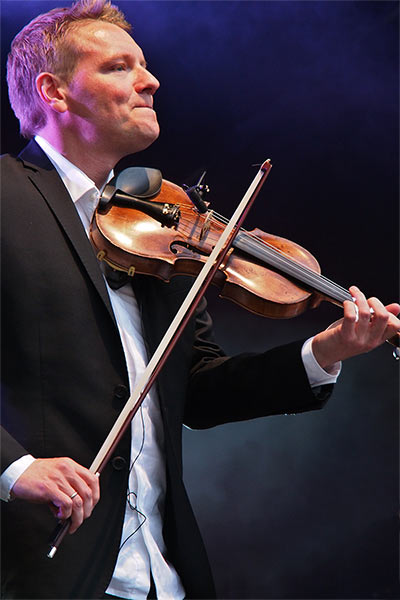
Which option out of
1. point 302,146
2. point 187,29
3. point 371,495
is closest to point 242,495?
point 371,495

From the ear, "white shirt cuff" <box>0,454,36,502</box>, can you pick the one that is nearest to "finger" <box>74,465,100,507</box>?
"white shirt cuff" <box>0,454,36,502</box>

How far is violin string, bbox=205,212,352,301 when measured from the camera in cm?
181

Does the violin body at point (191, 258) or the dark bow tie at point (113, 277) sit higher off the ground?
the violin body at point (191, 258)

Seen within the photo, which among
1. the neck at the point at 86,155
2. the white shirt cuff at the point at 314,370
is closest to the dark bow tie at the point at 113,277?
the neck at the point at 86,155

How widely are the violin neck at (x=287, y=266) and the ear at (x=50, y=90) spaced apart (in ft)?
2.01

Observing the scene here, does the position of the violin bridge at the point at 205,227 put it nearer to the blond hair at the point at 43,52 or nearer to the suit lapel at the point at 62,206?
the suit lapel at the point at 62,206

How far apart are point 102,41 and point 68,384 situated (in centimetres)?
95

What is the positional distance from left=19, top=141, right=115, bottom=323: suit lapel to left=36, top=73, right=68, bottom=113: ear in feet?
0.62

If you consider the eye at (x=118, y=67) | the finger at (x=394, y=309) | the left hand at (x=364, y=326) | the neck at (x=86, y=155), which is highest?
the eye at (x=118, y=67)

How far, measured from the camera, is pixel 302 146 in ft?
10.3

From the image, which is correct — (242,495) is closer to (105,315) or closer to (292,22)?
(105,315)

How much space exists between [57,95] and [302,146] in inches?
51.7

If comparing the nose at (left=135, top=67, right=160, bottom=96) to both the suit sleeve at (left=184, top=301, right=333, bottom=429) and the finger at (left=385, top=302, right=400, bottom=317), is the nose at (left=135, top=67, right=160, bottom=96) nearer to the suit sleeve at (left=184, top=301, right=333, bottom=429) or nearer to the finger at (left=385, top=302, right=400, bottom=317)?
the suit sleeve at (left=184, top=301, right=333, bottom=429)

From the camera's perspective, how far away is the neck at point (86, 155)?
2044 millimetres
